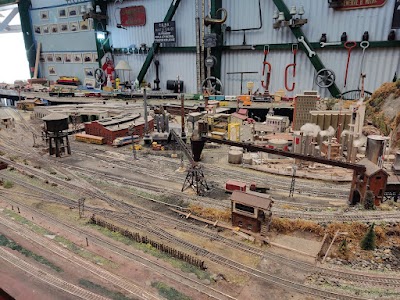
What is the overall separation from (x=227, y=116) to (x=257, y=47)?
42.1 feet

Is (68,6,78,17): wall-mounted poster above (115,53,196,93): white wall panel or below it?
above

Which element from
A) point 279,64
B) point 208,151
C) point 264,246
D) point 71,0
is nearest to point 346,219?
point 264,246

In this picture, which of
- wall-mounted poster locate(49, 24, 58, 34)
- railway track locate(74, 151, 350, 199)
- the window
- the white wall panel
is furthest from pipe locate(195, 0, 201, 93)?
wall-mounted poster locate(49, 24, 58, 34)

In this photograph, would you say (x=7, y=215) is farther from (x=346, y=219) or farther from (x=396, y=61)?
(x=396, y=61)

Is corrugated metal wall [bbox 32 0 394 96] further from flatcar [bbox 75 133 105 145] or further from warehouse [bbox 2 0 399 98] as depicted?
flatcar [bbox 75 133 105 145]

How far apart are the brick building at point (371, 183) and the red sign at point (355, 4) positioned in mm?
21405

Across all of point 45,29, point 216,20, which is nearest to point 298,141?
point 216,20

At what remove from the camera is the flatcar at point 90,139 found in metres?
27.8

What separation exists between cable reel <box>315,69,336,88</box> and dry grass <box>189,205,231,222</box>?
23685mm

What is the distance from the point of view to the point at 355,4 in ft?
96.7

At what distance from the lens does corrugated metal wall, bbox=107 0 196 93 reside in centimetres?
4034

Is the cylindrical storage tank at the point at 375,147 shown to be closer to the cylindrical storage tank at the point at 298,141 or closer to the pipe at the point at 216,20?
the cylindrical storage tank at the point at 298,141

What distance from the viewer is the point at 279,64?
1401 inches

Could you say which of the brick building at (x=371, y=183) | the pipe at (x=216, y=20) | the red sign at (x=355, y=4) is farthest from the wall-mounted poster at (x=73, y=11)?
the brick building at (x=371, y=183)
